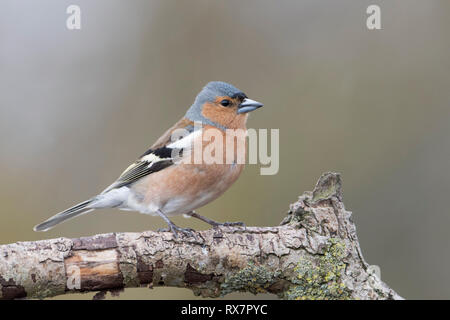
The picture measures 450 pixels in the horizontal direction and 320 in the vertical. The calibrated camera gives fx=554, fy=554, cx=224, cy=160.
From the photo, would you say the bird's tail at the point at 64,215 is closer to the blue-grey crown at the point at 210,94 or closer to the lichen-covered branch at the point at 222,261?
the blue-grey crown at the point at 210,94

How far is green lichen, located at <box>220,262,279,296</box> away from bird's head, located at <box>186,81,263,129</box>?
202cm

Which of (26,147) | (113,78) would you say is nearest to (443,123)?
(113,78)

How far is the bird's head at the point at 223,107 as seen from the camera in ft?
20.1

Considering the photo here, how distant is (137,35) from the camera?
371 inches

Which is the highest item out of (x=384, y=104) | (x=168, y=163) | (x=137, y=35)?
(x=137, y=35)

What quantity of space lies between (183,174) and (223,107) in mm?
1071

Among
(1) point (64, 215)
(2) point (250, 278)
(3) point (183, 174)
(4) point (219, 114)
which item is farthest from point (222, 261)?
(1) point (64, 215)

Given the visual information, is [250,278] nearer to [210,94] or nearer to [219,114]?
[219,114]

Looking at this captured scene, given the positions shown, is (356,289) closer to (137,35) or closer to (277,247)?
(277,247)

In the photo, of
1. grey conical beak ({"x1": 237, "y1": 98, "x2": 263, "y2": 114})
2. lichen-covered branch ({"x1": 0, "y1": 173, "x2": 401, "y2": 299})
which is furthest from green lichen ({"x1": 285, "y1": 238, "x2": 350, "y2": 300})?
grey conical beak ({"x1": 237, "y1": 98, "x2": 263, "y2": 114})

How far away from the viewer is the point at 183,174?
553cm

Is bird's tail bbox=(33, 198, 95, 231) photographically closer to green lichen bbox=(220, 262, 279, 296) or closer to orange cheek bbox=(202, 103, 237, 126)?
orange cheek bbox=(202, 103, 237, 126)
